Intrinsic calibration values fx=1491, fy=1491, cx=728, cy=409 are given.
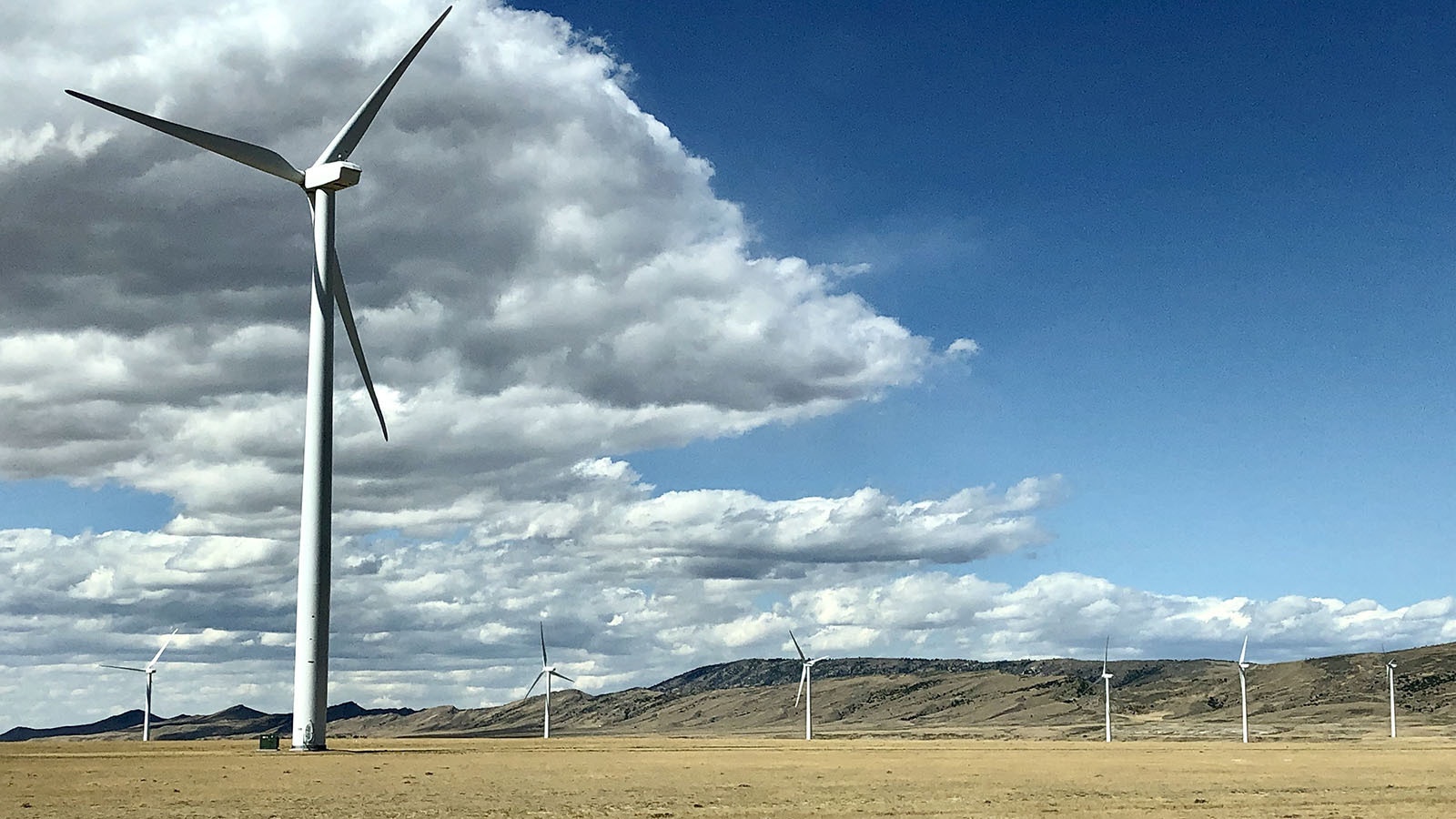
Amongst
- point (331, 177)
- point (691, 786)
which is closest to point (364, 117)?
point (331, 177)

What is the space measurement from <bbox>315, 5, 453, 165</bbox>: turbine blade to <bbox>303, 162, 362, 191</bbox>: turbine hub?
898mm

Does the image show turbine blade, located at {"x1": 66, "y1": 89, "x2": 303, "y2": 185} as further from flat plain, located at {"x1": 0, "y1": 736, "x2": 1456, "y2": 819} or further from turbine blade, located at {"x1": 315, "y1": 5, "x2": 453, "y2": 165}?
flat plain, located at {"x1": 0, "y1": 736, "x2": 1456, "y2": 819}

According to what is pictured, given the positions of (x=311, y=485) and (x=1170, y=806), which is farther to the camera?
(x=311, y=485)

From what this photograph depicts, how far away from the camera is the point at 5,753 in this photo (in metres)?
106

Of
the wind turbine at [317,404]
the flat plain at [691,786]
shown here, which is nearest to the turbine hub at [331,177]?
the wind turbine at [317,404]

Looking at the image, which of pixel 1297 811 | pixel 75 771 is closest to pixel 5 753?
pixel 75 771

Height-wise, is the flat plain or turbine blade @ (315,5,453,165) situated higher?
turbine blade @ (315,5,453,165)

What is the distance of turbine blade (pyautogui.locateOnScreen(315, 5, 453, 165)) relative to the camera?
95.8 meters

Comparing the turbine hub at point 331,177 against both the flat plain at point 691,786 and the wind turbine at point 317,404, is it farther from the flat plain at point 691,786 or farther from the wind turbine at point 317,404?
the flat plain at point 691,786

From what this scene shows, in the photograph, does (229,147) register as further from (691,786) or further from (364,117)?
(691,786)

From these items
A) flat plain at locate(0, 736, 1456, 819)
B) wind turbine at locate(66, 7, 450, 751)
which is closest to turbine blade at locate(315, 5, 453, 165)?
wind turbine at locate(66, 7, 450, 751)

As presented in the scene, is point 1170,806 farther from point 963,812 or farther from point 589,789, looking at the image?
point 589,789

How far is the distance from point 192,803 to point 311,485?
129 feet

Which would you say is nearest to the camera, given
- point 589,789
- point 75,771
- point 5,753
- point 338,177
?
point 589,789
